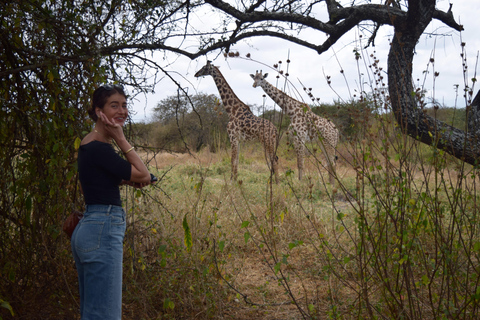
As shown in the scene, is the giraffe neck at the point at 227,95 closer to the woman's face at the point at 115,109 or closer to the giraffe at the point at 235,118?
the giraffe at the point at 235,118

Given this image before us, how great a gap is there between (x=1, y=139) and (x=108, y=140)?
1099 mm

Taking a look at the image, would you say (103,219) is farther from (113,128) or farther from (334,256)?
(334,256)

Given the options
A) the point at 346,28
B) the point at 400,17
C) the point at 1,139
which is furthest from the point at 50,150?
the point at 400,17

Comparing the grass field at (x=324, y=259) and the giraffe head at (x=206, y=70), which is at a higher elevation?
the giraffe head at (x=206, y=70)

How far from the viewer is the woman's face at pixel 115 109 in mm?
2053

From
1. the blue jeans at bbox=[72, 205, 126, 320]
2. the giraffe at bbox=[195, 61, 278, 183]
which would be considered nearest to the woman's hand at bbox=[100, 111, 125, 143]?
the blue jeans at bbox=[72, 205, 126, 320]

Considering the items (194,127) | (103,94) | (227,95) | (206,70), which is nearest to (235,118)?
(227,95)

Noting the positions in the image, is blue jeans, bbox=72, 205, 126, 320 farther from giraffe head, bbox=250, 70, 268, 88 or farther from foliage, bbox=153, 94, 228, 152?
foliage, bbox=153, 94, 228, 152

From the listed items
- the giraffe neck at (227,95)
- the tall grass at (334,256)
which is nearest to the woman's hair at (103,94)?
the tall grass at (334,256)

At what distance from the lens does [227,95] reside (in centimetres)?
977

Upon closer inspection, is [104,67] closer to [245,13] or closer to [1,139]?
[1,139]

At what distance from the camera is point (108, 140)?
2.09 m

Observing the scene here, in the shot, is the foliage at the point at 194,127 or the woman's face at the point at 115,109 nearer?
the woman's face at the point at 115,109

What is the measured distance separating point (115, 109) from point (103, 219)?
50 cm
